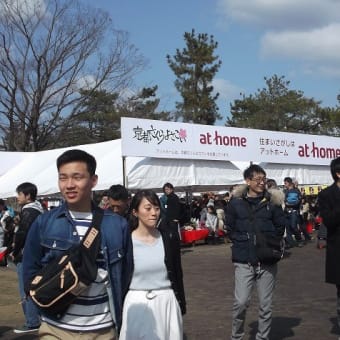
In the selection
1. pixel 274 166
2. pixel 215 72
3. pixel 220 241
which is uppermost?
pixel 215 72

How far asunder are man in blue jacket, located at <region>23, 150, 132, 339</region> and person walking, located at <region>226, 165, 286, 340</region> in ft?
9.01

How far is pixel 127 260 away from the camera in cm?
317

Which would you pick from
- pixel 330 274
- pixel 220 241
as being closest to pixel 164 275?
pixel 330 274

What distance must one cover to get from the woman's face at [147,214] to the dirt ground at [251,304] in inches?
105

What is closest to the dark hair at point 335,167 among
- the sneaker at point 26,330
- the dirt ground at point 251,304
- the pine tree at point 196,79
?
the dirt ground at point 251,304

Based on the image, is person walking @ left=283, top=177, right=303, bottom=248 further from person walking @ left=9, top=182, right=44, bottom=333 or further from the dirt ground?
person walking @ left=9, top=182, right=44, bottom=333

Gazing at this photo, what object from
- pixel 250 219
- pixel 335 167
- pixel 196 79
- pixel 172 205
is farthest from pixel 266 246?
pixel 196 79

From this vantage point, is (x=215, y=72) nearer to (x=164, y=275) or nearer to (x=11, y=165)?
(x=11, y=165)

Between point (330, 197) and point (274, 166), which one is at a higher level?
point (274, 166)

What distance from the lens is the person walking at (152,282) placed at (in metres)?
4.06

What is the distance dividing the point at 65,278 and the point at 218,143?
15020mm

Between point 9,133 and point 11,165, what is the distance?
1700 cm

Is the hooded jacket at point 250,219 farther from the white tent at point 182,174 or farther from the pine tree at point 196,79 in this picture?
the pine tree at point 196,79

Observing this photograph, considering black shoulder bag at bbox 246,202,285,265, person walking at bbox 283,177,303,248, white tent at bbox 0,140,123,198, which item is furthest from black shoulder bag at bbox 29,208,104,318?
person walking at bbox 283,177,303,248
